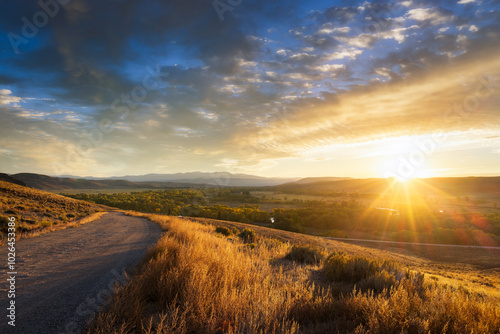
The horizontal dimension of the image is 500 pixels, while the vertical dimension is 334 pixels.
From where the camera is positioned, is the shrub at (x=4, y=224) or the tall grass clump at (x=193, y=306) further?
the shrub at (x=4, y=224)

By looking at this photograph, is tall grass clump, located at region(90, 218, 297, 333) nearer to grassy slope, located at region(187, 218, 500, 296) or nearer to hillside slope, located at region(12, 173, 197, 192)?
grassy slope, located at region(187, 218, 500, 296)

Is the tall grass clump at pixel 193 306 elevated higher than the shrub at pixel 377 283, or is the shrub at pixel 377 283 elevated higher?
the tall grass clump at pixel 193 306

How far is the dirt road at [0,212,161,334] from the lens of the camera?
4.11m

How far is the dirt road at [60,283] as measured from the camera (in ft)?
13.5

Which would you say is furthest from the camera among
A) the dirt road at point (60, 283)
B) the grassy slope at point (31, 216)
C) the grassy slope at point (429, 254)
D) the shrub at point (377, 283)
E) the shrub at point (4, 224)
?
the grassy slope at point (429, 254)

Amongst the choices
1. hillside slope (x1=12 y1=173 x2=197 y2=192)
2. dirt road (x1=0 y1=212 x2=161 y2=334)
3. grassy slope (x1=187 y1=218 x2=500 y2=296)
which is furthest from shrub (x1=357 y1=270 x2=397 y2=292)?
hillside slope (x1=12 y1=173 x2=197 y2=192)

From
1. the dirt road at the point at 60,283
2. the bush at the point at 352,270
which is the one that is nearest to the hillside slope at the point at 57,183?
the dirt road at the point at 60,283

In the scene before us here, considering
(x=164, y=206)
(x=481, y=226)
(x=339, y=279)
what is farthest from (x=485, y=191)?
(x=339, y=279)

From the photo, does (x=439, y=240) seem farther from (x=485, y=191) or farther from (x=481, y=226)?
(x=485, y=191)

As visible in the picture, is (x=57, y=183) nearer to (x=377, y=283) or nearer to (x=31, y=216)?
(x=31, y=216)

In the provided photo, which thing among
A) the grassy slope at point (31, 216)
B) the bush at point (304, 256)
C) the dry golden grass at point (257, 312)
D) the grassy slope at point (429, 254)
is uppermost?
the dry golden grass at point (257, 312)

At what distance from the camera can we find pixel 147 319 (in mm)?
4164

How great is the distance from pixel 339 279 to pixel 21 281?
8996mm

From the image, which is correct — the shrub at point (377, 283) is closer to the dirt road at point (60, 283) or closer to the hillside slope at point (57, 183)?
the dirt road at point (60, 283)
